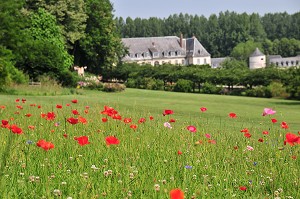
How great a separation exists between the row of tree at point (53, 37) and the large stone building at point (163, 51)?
54.6 meters

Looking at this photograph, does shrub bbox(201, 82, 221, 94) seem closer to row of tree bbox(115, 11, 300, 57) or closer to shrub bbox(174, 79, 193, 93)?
shrub bbox(174, 79, 193, 93)

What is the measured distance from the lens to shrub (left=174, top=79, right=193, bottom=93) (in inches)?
2066

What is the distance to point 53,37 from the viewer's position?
3981cm

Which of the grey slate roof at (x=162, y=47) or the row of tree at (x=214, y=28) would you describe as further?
the row of tree at (x=214, y=28)

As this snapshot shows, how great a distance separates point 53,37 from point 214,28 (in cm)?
11988

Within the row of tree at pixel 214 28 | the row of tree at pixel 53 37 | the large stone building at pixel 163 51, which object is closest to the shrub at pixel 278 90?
the row of tree at pixel 53 37

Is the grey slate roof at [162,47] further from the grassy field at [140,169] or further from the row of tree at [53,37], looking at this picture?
Answer: the grassy field at [140,169]

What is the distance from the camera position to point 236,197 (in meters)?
3.83

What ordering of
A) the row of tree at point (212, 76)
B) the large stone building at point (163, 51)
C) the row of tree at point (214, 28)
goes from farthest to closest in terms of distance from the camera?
the row of tree at point (214, 28) < the large stone building at point (163, 51) < the row of tree at point (212, 76)

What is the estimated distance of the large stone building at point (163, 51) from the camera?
113625 millimetres

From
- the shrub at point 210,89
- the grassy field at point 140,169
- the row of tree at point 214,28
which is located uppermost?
the row of tree at point 214,28

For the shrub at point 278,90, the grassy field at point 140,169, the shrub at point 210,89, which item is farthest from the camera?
the shrub at point 210,89

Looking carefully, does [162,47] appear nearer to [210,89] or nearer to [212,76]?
[212,76]

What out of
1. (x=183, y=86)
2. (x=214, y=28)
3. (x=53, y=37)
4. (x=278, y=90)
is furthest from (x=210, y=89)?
(x=214, y=28)
